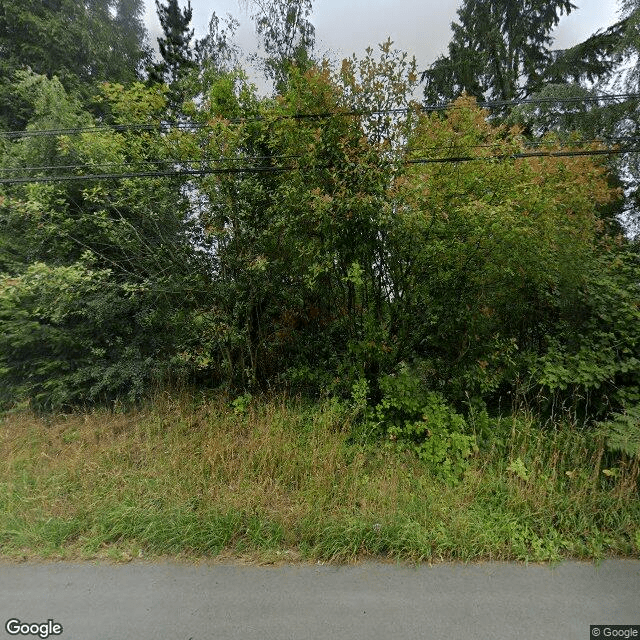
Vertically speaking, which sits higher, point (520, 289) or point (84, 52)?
point (84, 52)

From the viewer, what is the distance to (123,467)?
11.6ft

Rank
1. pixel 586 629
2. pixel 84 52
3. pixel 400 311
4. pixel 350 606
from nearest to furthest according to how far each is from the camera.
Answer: pixel 586 629 → pixel 350 606 → pixel 400 311 → pixel 84 52

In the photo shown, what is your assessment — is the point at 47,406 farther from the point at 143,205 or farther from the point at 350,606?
the point at 350,606

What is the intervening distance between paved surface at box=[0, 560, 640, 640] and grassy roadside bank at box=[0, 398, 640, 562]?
0.46ft

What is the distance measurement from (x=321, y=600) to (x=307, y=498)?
0.80 metres

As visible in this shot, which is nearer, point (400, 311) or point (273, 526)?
point (273, 526)

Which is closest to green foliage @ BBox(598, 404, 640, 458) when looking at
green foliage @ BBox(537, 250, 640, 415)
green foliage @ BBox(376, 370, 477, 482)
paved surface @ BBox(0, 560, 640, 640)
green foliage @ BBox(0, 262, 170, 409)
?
green foliage @ BBox(537, 250, 640, 415)

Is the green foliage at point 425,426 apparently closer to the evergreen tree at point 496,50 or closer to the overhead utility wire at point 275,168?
the overhead utility wire at point 275,168

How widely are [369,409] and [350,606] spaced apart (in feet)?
6.69

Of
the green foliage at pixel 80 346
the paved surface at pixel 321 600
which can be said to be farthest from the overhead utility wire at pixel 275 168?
the paved surface at pixel 321 600

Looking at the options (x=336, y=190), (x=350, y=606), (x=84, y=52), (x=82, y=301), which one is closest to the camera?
(x=350, y=606)

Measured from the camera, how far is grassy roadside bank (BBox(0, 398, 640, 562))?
8.81 ft

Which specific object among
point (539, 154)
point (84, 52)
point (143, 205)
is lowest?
point (143, 205)

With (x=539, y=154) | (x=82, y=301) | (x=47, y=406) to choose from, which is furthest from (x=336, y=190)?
(x=47, y=406)
